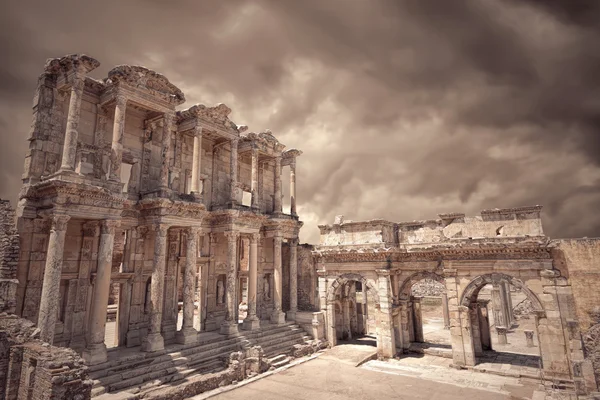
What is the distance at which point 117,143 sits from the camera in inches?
624

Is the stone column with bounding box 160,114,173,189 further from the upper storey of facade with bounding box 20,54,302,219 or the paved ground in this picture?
the paved ground

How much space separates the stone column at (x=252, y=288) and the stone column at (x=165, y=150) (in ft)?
22.7

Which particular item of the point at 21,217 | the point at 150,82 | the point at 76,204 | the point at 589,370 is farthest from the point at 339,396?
the point at 150,82

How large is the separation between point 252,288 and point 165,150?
381 inches

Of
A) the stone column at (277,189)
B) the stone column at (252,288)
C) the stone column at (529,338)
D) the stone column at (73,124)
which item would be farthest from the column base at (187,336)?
the stone column at (529,338)

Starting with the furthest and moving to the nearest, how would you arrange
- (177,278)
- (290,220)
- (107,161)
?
1. (290,220)
2. (177,278)
3. (107,161)

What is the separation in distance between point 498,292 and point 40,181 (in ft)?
104

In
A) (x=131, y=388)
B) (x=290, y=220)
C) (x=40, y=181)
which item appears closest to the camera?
(x=131, y=388)

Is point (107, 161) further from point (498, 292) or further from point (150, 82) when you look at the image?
point (498, 292)

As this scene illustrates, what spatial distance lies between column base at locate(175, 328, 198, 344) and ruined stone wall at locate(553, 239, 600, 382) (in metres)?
17.6

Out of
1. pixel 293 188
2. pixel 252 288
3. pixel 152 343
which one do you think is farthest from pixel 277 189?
pixel 152 343

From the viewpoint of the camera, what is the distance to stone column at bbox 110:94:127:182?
15548 millimetres

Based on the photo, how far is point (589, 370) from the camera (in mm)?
13750

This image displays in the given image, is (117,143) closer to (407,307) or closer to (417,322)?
(407,307)
